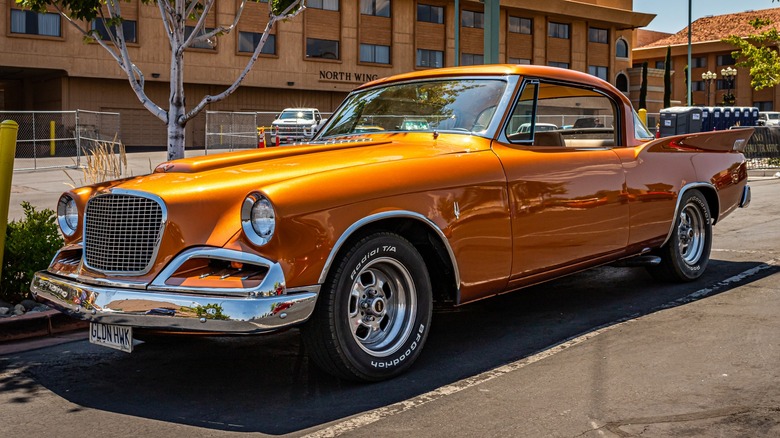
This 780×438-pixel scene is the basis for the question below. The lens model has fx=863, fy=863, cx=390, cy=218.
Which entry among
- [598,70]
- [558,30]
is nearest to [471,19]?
[558,30]

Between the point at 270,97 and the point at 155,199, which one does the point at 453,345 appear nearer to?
the point at 155,199

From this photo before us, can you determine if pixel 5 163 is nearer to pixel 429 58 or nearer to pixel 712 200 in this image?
pixel 712 200

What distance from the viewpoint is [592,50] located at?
5922cm

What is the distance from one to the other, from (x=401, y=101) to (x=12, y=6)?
36.3 m

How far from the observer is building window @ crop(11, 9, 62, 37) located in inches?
1480

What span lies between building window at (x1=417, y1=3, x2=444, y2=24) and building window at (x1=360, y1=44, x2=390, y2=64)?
10.1ft

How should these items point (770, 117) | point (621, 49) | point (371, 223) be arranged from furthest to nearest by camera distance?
point (621, 49) < point (770, 117) < point (371, 223)

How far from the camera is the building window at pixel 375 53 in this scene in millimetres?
48156

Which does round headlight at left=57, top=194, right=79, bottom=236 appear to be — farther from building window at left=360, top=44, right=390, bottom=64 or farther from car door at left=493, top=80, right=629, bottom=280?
building window at left=360, top=44, right=390, bottom=64

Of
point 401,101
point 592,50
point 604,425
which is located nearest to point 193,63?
point 592,50

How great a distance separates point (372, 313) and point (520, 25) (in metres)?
52.7

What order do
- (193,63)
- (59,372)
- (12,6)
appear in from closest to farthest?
(59,372)
(12,6)
(193,63)

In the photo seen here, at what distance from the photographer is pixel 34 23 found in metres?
38.1

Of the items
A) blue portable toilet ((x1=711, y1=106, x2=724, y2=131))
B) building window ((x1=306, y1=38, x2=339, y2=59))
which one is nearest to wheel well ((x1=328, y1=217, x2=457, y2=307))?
blue portable toilet ((x1=711, y1=106, x2=724, y2=131))
